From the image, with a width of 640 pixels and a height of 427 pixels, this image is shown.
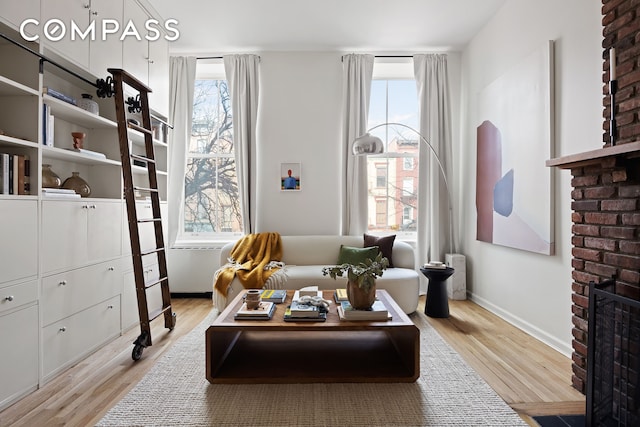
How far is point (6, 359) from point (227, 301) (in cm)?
184

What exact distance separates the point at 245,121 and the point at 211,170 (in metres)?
0.81

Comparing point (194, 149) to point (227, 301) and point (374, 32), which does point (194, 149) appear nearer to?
point (227, 301)

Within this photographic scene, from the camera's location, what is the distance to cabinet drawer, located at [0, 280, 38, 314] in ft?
6.88

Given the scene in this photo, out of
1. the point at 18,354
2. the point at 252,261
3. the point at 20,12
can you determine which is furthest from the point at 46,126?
the point at 252,261

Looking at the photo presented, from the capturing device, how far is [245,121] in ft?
15.4

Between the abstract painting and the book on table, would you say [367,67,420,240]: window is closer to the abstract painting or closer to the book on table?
the abstract painting

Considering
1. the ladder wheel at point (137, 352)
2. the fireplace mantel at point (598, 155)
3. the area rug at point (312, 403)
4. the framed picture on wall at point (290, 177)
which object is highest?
the framed picture on wall at point (290, 177)

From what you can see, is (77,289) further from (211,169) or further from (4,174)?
(211,169)

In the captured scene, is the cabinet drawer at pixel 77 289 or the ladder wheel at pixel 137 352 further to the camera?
the ladder wheel at pixel 137 352

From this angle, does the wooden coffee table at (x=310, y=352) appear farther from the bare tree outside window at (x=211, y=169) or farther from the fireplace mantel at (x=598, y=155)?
the bare tree outside window at (x=211, y=169)

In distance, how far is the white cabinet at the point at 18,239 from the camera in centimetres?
211

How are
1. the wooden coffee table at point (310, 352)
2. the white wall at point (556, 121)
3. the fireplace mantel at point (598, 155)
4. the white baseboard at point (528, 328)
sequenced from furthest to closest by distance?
1. the white baseboard at point (528, 328)
2. the white wall at point (556, 121)
3. the wooden coffee table at point (310, 352)
4. the fireplace mantel at point (598, 155)

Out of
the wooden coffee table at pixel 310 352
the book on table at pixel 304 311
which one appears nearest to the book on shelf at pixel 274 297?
the wooden coffee table at pixel 310 352

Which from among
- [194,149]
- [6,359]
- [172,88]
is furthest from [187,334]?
[172,88]
